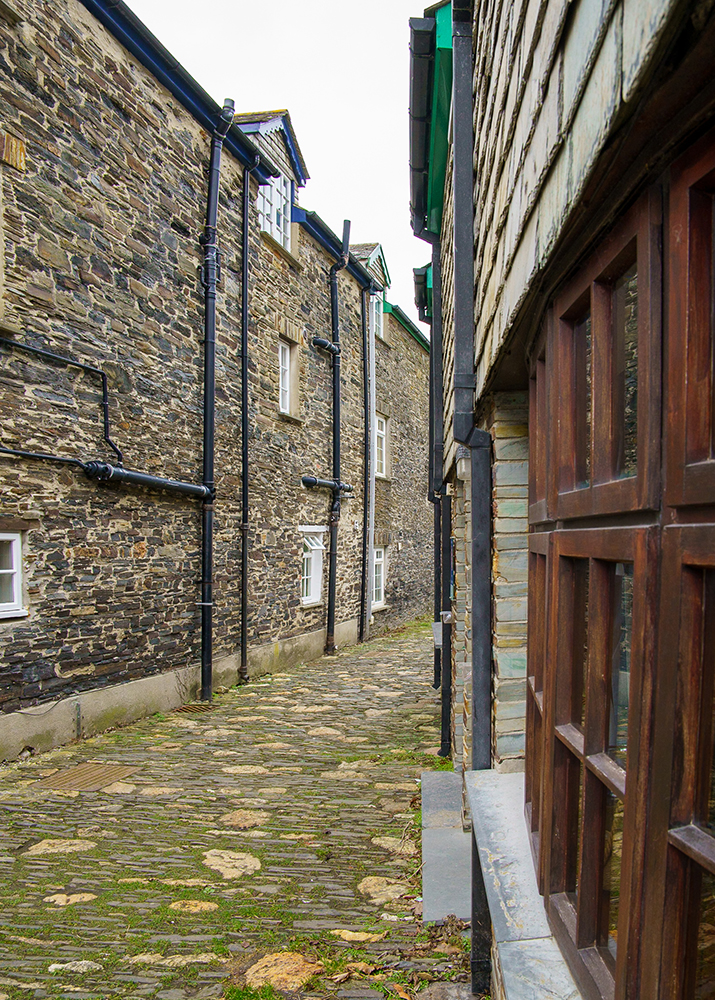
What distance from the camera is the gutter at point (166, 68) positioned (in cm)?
806

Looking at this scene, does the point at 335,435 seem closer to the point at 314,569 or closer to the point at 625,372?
the point at 314,569

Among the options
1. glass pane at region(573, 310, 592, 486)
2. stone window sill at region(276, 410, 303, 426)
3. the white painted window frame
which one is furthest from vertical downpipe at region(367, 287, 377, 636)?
glass pane at region(573, 310, 592, 486)

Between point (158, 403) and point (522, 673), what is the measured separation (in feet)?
22.2

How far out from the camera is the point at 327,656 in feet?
46.1

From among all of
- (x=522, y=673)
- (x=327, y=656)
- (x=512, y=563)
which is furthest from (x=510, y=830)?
(x=327, y=656)

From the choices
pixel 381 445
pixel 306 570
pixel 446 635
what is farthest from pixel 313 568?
pixel 446 635

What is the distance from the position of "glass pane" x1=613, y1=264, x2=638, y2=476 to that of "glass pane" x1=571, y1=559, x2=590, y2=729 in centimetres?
42

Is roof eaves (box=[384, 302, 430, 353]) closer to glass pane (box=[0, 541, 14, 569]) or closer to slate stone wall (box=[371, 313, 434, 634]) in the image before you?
slate stone wall (box=[371, 313, 434, 634])

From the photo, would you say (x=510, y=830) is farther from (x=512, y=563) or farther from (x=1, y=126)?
(x=1, y=126)

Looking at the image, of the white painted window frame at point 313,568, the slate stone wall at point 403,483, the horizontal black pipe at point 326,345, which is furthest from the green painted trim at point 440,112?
the slate stone wall at point 403,483

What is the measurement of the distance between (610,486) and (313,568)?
503 inches

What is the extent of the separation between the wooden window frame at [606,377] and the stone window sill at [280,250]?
10.5 meters

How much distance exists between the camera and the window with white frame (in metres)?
17.5

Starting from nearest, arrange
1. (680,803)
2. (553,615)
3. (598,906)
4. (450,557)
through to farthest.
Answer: (680,803)
(598,906)
(553,615)
(450,557)
